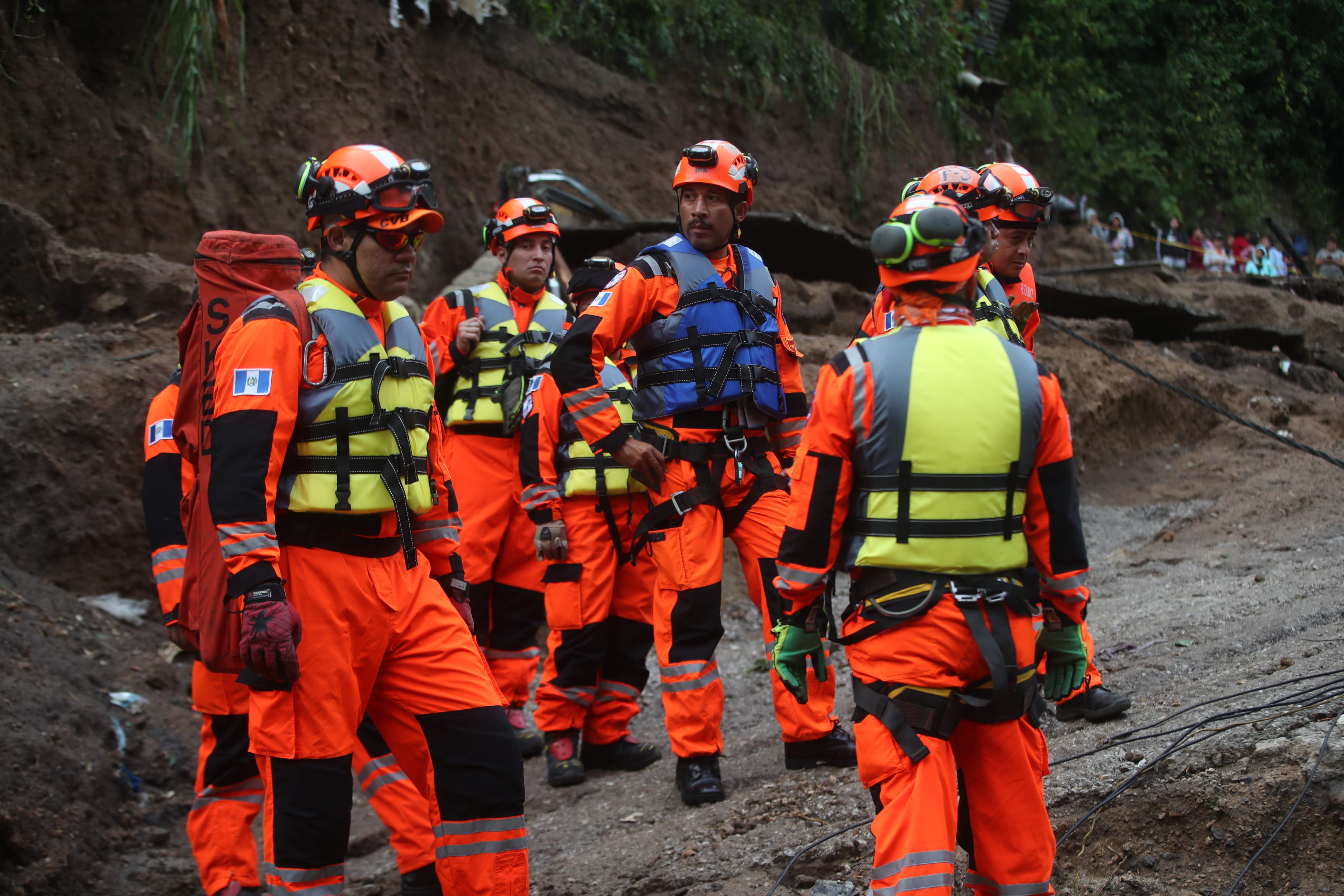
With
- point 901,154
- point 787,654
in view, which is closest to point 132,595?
point 787,654

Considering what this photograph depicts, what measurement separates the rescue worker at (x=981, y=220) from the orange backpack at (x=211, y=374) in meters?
2.17

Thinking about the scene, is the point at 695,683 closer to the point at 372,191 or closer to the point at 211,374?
the point at 211,374

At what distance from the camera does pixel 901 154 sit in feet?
60.9

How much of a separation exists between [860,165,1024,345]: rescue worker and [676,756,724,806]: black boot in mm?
1926

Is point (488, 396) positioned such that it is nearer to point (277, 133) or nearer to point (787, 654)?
point (787, 654)

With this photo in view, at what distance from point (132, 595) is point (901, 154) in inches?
582

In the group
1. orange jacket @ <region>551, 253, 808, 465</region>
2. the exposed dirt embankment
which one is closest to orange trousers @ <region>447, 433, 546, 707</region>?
orange jacket @ <region>551, 253, 808, 465</region>

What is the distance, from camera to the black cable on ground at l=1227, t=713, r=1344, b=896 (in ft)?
11.1

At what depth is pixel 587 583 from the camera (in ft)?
18.5

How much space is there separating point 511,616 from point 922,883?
154 inches

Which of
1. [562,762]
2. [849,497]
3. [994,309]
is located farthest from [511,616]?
[849,497]

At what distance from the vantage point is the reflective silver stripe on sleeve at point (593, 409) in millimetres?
4773

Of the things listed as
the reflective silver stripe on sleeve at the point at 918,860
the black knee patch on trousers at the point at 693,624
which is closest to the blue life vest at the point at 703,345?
the black knee patch on trousers at the point at 693,624

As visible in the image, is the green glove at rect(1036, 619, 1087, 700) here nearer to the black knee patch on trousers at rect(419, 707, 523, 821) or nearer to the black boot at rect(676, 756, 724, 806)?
the black knee patch on trousers at rect(419, 707, 523, 821)
